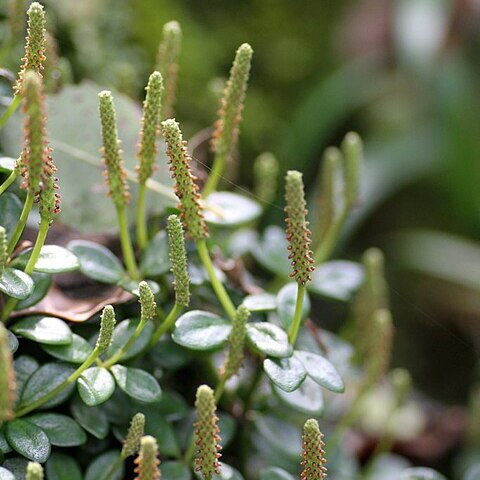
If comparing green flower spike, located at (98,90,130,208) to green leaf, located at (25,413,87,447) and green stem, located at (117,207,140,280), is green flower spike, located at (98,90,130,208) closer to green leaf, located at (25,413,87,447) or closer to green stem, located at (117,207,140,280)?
green stem, located at (117,207,140,280)

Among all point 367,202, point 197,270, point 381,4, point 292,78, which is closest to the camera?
point 197,270

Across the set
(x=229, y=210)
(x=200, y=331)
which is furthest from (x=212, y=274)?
(x=229, y=210)

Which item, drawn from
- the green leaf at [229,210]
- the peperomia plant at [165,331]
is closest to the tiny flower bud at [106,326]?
the peperomia plant at [165,331]

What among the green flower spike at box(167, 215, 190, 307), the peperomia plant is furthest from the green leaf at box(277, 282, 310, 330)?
the green flower spike at box(167, 215, 190, 307)

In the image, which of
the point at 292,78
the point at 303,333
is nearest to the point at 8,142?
the point at 303,333

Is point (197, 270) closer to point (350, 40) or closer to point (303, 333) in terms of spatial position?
point (303, 333)

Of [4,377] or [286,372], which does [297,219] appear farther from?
[4,377]
